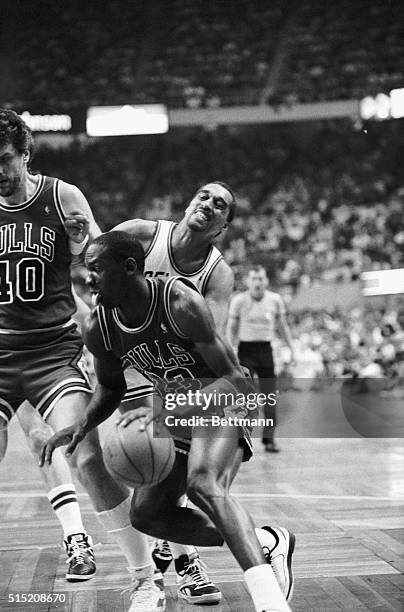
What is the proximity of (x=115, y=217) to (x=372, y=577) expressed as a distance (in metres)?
Answer: 14.3

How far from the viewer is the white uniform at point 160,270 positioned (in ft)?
9.78

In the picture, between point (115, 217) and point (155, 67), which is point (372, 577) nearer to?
point (155, 67)

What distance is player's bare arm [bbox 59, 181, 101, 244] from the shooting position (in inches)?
112

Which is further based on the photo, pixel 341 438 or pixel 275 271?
pixel 275 271

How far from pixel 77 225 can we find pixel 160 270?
343 mm

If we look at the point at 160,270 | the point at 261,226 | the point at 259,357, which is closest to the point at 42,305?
the point at 160,270

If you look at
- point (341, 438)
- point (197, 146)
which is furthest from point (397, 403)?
point (197, 146)

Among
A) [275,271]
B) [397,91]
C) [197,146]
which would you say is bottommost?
[275,271]

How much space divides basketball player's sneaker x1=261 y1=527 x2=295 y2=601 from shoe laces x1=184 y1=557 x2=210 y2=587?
342 mm

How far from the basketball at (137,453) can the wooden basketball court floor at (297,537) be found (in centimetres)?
45

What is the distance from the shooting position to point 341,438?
24.7ft

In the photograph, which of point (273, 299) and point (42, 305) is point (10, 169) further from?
point (273, 299)

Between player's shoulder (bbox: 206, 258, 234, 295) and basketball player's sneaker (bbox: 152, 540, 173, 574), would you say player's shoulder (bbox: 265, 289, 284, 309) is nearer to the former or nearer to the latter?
player's shoulder (bbox: 206, 258, 234, 295)

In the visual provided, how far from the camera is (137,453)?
96.2 inches
